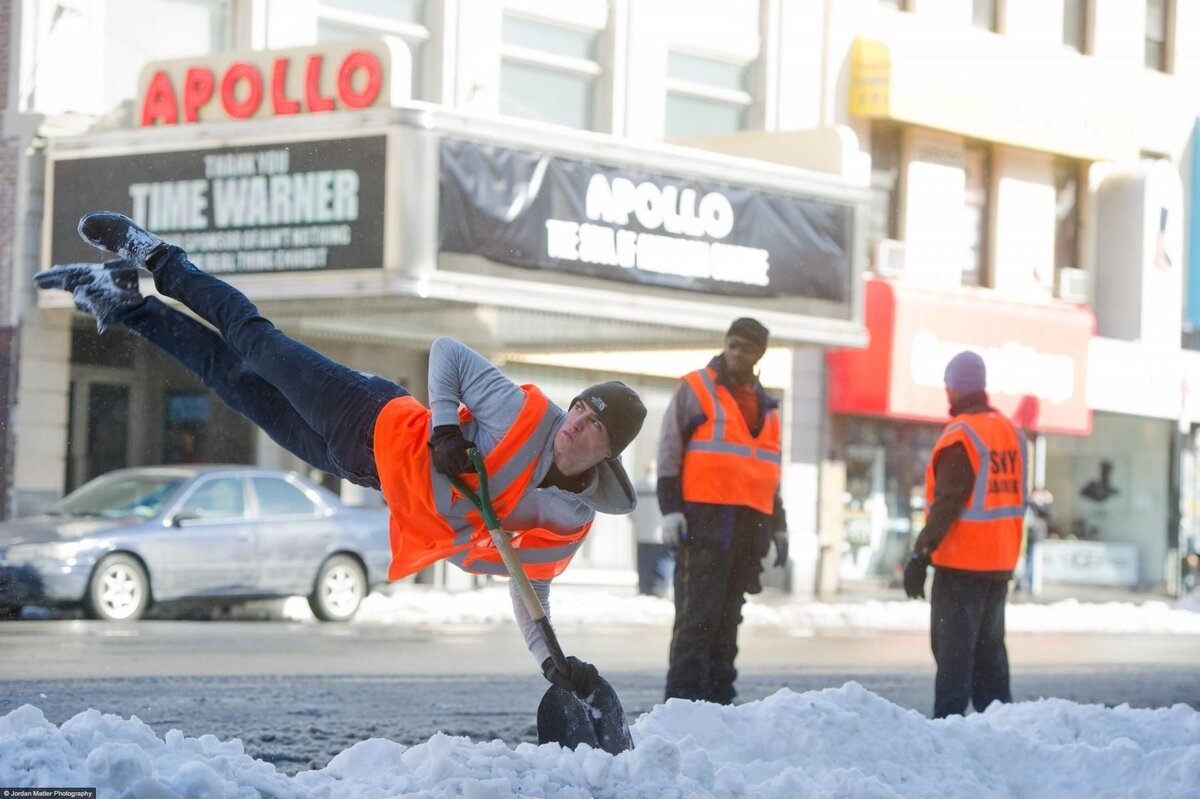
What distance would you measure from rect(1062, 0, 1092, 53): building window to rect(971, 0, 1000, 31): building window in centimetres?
126

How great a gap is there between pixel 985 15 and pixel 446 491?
25203 mm

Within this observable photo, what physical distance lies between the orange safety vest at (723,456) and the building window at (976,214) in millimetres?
21180

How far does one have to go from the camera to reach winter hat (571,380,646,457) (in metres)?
6.03

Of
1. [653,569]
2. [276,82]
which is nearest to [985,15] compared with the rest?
[653,569]

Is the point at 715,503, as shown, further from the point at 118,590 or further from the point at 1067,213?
→ the point at 1067,213

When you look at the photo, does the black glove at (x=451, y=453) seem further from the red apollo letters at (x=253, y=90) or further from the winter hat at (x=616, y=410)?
the red apollo letters at (x=253, y=90)

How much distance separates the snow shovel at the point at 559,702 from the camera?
19.9 ft

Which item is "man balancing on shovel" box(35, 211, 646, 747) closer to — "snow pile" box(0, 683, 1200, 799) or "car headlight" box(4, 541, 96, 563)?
"snow pile" box(0, 683, 1200, 799)

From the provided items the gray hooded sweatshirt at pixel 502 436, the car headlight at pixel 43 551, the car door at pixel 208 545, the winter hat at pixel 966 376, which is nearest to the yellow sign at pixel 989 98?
the car door at pixel 208 545

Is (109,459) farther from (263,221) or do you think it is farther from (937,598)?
(937,598)

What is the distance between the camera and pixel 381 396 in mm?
6551

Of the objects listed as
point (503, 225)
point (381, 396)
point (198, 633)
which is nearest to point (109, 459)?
point (503, 225)

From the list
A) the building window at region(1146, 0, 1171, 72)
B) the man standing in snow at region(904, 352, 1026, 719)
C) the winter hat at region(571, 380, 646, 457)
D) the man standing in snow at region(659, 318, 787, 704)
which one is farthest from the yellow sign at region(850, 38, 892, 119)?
the winter hat at region(571, 380, 646, 457)

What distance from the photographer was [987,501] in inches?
364
